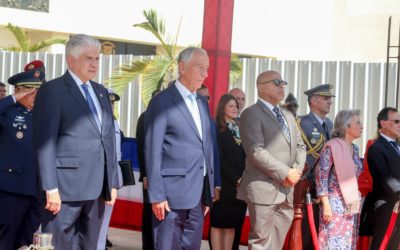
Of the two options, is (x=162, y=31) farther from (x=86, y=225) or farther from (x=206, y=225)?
(x=86, y=225)

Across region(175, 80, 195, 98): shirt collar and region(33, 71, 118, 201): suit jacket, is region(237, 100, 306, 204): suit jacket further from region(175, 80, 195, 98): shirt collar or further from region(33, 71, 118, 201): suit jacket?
region(33, 71, 118, 201): suit jacket

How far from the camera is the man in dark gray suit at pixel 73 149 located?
5.18 m

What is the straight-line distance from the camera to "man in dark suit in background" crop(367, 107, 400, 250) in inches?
297

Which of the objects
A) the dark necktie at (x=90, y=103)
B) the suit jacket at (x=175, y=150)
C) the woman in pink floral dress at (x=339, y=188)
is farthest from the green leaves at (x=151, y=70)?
the dark necktie at (x=90, y=103)

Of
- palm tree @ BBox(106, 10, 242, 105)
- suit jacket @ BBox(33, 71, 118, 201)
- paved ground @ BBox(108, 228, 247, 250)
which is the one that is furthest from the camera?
palm tree @ BBox(106, 10, 242, 105)

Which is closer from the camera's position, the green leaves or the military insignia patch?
the military insignia patch

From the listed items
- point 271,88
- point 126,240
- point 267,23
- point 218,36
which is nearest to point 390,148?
point 271,88

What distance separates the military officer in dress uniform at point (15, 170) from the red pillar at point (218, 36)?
2379mm

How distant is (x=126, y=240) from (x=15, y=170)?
3.63 m

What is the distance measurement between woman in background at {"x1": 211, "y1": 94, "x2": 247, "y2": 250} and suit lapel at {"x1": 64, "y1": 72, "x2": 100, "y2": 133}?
2618 mm

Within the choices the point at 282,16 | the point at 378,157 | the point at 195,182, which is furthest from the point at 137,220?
the point at 282,16

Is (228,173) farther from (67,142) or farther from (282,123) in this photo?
(67,142)

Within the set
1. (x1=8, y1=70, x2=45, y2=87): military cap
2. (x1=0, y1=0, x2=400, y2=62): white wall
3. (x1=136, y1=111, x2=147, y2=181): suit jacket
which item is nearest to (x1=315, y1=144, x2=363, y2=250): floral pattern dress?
(x1=136, y1=111, x2=147, y2=181): suit jacket

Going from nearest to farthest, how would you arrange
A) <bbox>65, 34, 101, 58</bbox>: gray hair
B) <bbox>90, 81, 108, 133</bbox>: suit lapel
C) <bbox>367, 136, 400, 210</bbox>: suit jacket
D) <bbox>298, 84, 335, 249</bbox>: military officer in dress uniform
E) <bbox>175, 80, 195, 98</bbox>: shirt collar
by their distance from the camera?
<bbox>65, 34, 101, 58</bbox>: gray hair
<bbox>90, 81, 108, 133</bbox>: suit lapel
<bbox>175, 80, 195, 98</bbox>: shirt collar
<bbox>367, 136, 400, 210</bbox>: suit jacket
<bbox>298, 84, 335, 249</bbox>: military officer in dress uniform
